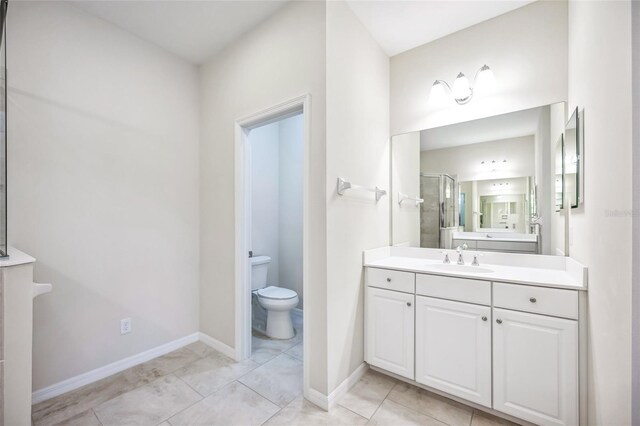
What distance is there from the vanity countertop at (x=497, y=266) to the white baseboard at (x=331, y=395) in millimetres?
803

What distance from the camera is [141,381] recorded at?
6.48 feet

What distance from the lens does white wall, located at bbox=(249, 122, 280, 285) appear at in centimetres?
330

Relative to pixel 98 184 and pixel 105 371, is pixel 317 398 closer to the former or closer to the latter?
pixel 105 371

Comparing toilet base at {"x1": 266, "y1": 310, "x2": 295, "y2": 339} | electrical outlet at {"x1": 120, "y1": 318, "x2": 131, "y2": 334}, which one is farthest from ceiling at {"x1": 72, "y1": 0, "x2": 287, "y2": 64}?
toilet base at {"x1": 266, "y1": 310, "x2": 295, "y2": 339}

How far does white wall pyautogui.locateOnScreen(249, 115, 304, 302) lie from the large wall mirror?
Result: 1.37 metres

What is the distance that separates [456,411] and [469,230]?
125 centimetres

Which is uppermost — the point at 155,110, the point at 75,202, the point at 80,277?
the point at 155,110

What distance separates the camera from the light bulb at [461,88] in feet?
6.69

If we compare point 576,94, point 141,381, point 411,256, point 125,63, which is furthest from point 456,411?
point 125,63

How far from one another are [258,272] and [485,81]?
2.68 m

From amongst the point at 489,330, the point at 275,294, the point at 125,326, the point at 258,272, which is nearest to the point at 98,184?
the point at 125,326

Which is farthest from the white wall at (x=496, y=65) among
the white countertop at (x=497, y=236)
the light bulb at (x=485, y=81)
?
the white countertop at (x=497, y=236)

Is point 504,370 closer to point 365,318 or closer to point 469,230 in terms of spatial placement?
point 365,318

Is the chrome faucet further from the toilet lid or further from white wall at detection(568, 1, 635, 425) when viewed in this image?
the toilet lid
